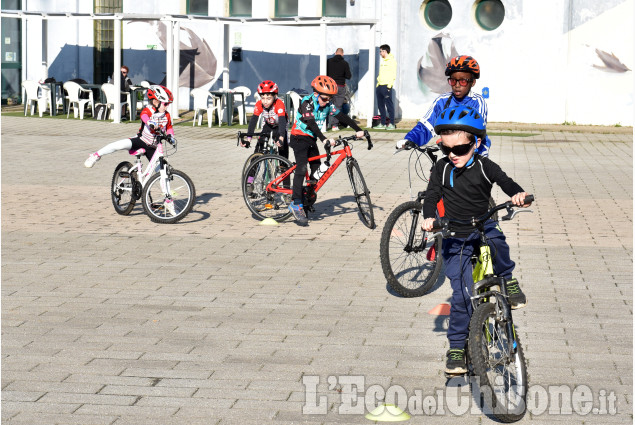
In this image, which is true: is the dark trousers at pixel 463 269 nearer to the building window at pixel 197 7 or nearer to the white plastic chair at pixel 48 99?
the white plastic chair at pixel 48 99

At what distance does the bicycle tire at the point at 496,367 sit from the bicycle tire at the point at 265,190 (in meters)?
6.57

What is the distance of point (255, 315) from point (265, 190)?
474 centimetres

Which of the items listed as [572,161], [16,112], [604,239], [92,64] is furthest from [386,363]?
[92,64]

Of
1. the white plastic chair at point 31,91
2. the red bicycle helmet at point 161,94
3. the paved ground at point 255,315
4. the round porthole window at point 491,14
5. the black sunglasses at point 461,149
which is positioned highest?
the round porthole window at point 491,14

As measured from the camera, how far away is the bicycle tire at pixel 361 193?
11133 millimetres

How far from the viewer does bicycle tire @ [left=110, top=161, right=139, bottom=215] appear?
1185 cm

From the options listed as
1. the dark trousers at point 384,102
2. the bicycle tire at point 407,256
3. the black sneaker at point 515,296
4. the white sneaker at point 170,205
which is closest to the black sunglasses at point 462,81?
the bicycle tire at point 407,256

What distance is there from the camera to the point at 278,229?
1129 cm

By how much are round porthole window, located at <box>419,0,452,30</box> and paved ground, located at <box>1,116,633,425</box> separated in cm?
1478

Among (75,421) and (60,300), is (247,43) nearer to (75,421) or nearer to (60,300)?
(60,300)

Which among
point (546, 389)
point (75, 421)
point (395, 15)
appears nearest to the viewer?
point (75, 421)

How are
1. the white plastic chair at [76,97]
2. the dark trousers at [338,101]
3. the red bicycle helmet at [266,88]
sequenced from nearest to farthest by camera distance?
the red bicycle helmet at [266,88], the dark trousers at [338,101], the white plastic chair at [76,97]

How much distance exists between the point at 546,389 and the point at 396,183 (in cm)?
976

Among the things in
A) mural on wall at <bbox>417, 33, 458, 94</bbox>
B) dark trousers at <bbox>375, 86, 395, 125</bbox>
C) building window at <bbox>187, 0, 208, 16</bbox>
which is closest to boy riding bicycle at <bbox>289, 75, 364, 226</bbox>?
dark trousers at <bbox>375, 86, 395, 125</bbox>
